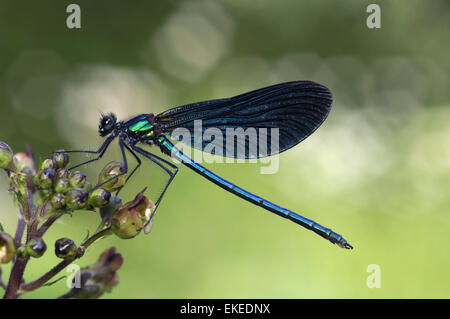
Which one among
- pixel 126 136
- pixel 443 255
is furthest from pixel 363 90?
pixel 126 136

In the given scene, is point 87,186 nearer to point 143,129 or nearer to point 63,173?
point 63,173

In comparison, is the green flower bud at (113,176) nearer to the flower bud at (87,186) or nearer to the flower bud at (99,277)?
the flower bud at (87,186)

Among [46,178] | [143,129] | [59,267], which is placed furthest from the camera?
[143,129]

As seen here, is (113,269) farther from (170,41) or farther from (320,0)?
(320,0)

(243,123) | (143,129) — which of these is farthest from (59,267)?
(243,123)

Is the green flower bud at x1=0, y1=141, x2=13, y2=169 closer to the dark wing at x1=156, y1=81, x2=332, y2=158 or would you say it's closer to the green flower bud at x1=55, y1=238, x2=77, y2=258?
the green flower bud at x1=55, y1=238, x2=77, y2=258

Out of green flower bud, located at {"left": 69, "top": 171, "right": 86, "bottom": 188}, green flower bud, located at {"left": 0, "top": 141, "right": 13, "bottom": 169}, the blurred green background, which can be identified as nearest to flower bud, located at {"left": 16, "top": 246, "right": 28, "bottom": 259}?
green flower bud, located at {"left": 69, "top": 171, "right": 86, "bottom": 188}
